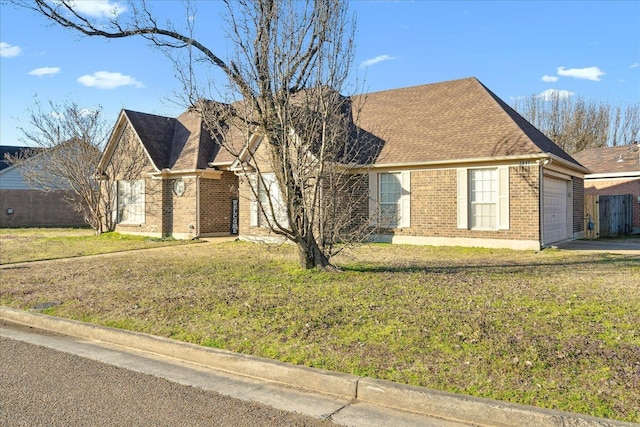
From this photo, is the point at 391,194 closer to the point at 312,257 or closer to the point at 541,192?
the point at 541,192

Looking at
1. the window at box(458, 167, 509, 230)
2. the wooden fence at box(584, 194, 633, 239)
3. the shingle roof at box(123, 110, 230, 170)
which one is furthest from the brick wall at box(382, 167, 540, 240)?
the shingle roof at box(123, 110, 230, 170)

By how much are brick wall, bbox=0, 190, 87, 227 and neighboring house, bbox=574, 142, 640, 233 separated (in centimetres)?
3114

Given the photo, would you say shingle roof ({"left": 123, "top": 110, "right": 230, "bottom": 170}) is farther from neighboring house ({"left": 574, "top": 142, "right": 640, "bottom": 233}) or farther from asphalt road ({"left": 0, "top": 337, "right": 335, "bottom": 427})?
neighboring house ({"left": 574, "top": 142, "right": 640, "bottom": 233})

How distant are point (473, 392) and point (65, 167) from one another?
22747mm

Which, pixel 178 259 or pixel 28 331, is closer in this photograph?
pixel 28 331

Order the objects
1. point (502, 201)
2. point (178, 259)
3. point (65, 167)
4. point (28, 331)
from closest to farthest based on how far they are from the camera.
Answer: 1. point (28, 331)
2. point (178, 259)
3. point (502, 201)
4. point (65, 167)

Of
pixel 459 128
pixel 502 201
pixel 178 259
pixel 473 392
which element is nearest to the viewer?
pixel 473 392

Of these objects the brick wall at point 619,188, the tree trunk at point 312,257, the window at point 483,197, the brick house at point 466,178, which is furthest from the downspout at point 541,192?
the brick wall at point 619,188

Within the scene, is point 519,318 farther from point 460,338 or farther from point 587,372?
point 587,372

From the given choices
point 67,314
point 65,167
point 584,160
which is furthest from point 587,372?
point 584,160

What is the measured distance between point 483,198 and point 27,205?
95.0ft

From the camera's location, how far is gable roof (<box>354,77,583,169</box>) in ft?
50.6

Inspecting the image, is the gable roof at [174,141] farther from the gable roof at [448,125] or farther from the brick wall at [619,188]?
the brick wall at [619,188]

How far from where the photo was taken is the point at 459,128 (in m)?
16.9
